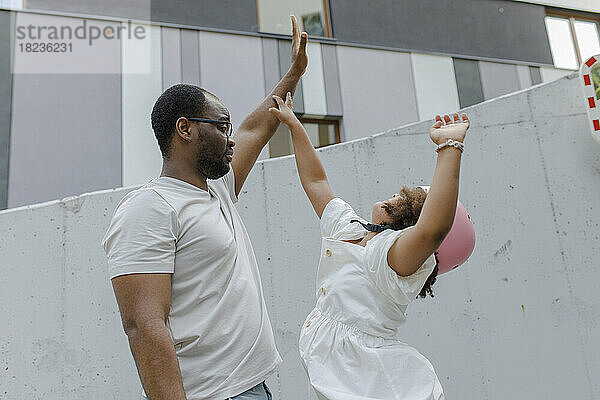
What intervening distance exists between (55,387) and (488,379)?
7.19ft

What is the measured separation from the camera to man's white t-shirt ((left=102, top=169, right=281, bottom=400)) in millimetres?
1493

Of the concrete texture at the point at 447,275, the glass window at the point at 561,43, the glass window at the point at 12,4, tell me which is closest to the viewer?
the concrete texture at the point at 447,275

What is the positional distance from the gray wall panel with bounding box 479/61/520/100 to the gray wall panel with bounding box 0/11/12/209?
590 centimetres

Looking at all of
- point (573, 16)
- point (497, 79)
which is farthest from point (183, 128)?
point (573, 16)

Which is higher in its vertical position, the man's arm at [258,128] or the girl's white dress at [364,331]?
the man's arm at [258,128]

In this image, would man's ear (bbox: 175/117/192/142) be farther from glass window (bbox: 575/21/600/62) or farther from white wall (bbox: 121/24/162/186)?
glass window (bbox: 575/21/600/62)

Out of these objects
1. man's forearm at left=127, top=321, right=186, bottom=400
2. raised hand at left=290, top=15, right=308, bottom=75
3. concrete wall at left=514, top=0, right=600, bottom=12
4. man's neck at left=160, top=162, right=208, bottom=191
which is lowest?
man's forearm at left=127, top=321, right=186, bottom=400

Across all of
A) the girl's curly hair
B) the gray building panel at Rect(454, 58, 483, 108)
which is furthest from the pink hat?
the gray building panel at Rect(454, 58, 483, 108)

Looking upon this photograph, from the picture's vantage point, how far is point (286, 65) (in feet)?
24.0

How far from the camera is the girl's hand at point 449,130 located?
169 cm

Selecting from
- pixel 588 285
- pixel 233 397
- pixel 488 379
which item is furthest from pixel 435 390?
pixel 588 285
